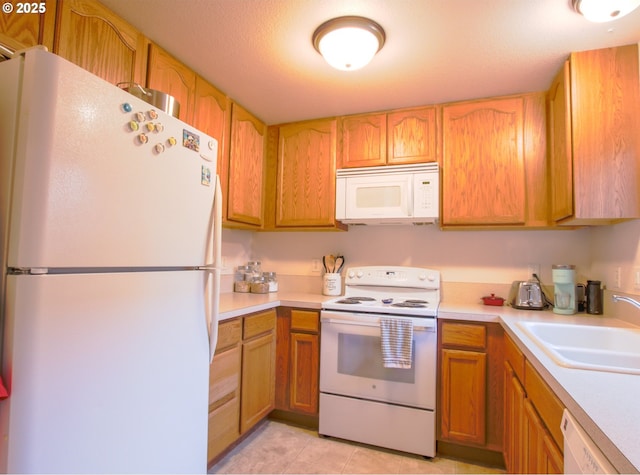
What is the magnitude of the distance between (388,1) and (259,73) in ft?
2.94

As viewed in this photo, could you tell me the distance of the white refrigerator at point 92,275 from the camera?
85cm

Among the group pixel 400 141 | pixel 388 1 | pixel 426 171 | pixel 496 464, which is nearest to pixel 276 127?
pixel 400 141

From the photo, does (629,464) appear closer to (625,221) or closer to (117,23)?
(625,221)

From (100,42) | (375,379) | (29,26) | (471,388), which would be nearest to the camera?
(29,26)

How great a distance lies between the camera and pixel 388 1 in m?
1.46

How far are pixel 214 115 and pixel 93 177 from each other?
4.70ft

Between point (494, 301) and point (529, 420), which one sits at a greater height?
point (494, 301)

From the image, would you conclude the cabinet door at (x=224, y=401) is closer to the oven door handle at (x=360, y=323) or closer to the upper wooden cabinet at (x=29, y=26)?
the oven door handle at (x=360, y=323)

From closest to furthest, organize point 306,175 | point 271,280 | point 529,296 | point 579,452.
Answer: point 579,452 < point 529,296 < point 306,175 < point 271,280

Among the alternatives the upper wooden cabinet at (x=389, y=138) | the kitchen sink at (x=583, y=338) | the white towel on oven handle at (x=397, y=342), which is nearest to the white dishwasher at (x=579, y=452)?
the kitchen sink at (x=583, y=338)

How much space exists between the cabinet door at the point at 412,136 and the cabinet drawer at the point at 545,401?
1516 mm

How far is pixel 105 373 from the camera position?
993mm

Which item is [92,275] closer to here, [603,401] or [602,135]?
[603,401]

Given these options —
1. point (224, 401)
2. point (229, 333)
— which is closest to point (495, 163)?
point (229, 333)
